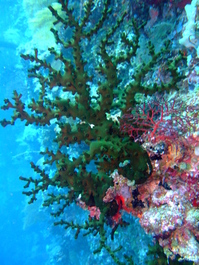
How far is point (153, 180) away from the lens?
2.58m

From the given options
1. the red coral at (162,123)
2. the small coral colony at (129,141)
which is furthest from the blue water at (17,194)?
the red coral at (162,123)

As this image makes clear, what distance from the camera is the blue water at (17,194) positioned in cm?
1636

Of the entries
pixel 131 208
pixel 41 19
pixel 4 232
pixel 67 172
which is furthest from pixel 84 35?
pixel 4 232

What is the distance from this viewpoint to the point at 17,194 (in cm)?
2598

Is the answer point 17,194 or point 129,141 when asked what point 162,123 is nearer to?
point 129,141

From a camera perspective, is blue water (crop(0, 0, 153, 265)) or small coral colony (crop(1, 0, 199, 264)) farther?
blue water (crop(0, 0, 153, 265))

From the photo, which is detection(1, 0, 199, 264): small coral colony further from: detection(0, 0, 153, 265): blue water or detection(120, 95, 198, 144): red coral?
detection(0, 0, 153, 265): blue water

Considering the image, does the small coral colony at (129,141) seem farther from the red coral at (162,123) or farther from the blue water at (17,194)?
the blue water at (17,194)

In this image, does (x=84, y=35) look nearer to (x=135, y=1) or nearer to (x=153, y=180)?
(x=153, y=180)

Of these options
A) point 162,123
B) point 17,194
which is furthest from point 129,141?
point 17,194

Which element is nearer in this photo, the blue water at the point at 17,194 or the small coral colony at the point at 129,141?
the small coral colony at the point at 129,141

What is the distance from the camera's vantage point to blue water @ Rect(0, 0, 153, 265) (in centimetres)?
1636

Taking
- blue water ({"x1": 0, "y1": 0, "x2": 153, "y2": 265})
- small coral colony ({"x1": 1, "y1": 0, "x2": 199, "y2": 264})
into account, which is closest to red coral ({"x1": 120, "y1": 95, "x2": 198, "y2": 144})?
small coral colony ({"x1": 1, "y1": 0, "x2": 199, "y2": 264})

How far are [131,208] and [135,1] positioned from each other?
484 centimetres
